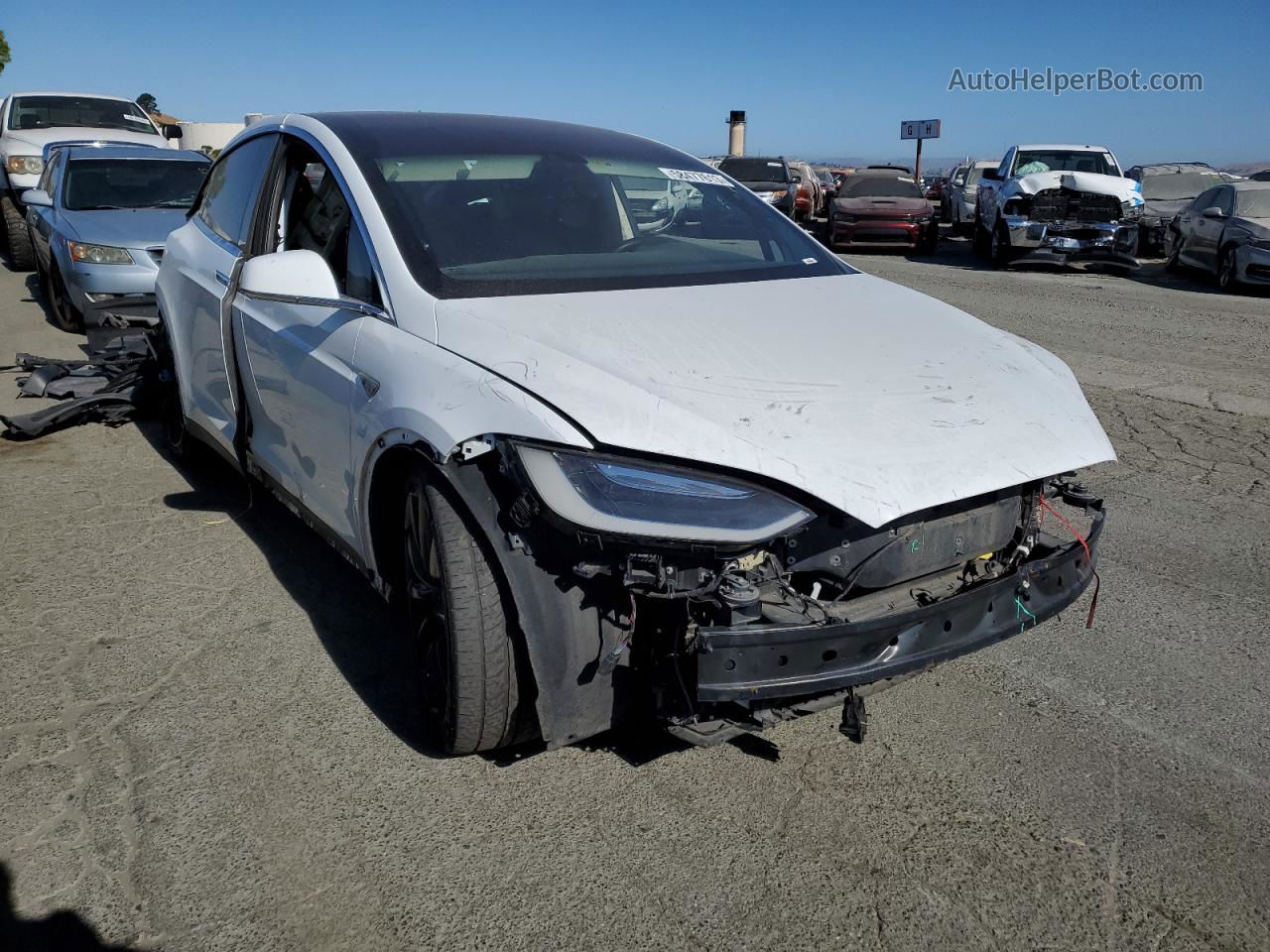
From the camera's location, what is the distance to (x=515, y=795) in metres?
2.88

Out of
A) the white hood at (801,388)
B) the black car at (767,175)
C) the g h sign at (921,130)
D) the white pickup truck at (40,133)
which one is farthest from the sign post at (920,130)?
the white hood at (801,388)

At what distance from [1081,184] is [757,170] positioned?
7730 millimetres

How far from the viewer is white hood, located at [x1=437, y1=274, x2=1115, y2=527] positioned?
245cm

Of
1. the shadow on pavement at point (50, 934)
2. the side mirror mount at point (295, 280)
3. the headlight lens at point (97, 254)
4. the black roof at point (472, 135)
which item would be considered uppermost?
the black roof at point (472, 135)

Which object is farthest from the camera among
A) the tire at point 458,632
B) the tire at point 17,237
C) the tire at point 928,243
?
the tire at point 928,243

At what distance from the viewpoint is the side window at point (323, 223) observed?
131 inches

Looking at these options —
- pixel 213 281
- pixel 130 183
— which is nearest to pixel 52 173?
pixel 130 183

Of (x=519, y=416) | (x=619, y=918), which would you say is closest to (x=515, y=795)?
(x=619, y=918)

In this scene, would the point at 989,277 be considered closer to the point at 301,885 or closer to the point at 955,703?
the point at 955,703

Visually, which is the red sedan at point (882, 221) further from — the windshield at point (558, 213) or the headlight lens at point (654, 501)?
the headlight lens at point (654, 501)

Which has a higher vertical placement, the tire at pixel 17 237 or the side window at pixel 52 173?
the side window at pixel 52 173

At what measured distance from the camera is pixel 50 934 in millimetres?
2359

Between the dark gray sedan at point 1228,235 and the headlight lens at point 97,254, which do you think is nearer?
the headlight lens at point 97,254

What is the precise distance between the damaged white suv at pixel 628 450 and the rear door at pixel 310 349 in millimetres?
17
